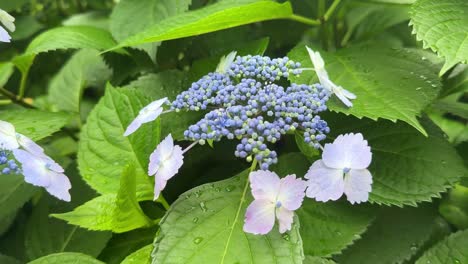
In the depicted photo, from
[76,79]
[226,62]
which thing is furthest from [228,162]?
[76,79]

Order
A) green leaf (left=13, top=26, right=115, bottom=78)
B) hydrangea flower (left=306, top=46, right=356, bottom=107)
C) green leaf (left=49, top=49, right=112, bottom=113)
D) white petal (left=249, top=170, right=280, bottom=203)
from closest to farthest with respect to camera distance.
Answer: white petal (left=249, top=170, right=280, bottom=203), hydrangea flower (left=306, top=46, right=356, bottom=107), green leaf (left=13, top=26, right=115, bottom=78), green leaf (left=49, top=49, right=112, bottom=113)

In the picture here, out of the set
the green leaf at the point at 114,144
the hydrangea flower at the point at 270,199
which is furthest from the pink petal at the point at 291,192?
the green leaf at the point at 114,144

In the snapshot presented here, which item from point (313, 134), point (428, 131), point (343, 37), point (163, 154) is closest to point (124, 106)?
point (163, 154)

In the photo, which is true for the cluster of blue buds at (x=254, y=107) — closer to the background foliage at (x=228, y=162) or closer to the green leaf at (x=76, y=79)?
the background foliage at (x=228, y=162)

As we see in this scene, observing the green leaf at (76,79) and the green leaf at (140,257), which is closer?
the green leaf at (140,257)

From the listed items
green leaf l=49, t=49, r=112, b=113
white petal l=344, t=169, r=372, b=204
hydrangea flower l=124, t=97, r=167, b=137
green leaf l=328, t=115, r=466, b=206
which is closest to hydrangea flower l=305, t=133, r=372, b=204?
white petal l=344, t=169, r=372, b=204

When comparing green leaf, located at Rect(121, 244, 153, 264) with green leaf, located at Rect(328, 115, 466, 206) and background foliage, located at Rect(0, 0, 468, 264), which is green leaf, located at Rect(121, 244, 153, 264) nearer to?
background foliage, located at Rect(0, 0, 468, 264)

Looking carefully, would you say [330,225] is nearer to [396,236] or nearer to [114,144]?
[396,236]
